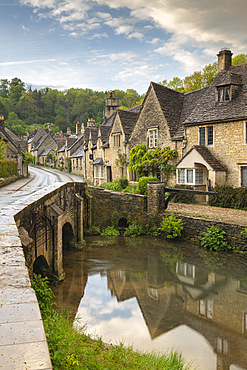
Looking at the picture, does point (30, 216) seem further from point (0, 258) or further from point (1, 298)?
point (1, 298)

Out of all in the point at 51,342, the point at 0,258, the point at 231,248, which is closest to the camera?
the point at 51,342

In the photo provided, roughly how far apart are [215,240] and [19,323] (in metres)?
15.1

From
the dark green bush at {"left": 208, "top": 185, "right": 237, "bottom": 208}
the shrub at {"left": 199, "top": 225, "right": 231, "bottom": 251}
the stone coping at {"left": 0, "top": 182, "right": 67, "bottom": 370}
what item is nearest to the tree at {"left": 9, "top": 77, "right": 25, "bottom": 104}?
the dark green bush at {"left": 208, "top": 185, "right": 237, "bottom": 208}

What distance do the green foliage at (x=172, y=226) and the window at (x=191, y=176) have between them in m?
5.10

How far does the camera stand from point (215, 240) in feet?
55.6

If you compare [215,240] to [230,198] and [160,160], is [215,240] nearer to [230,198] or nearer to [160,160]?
[230,198]

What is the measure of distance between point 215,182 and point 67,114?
121 meters

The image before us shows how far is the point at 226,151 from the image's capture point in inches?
885

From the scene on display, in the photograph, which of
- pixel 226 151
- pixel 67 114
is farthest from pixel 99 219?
pixel 67 114

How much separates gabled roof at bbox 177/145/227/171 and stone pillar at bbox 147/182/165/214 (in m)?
4.27

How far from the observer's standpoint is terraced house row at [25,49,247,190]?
866 inches

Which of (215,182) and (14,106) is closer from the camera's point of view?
(215,182)

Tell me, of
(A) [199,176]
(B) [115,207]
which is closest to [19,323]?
(B) [115,207]

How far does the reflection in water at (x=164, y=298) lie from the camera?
8812mm
